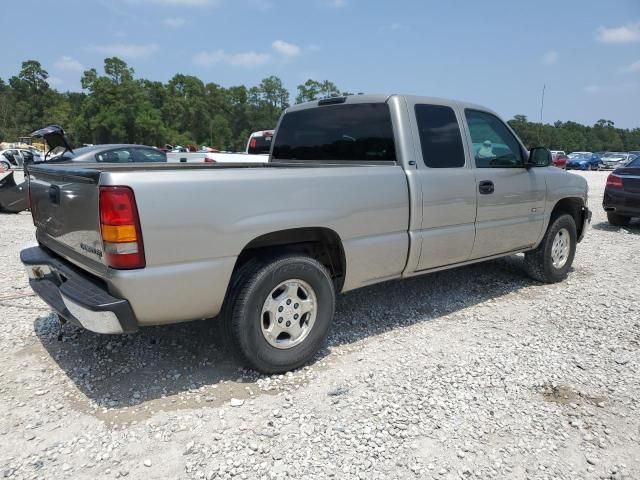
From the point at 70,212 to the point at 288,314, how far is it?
5.06 ft

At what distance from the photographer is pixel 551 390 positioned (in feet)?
10.4

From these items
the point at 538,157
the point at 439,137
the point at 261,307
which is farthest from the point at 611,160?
the point at 261,307

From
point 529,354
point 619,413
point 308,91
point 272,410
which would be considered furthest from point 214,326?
point 308,91

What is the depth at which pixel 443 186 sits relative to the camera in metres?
3.99

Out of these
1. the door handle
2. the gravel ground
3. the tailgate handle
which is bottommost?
the gravel ground

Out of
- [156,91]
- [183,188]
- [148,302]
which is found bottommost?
[148,302]

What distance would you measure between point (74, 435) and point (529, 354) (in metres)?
3.18

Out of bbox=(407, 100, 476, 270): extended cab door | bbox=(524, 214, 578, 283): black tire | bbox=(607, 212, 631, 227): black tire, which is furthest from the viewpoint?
bbox=(607, 212, 631, 227): black tire

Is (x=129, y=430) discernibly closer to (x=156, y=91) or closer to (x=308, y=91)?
Result: (x=156, y=91)

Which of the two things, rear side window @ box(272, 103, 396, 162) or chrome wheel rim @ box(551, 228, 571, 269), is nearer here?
rear side window @ box(272, 103, 396, 162)

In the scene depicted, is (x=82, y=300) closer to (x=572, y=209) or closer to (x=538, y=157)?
(x=538, y=157)

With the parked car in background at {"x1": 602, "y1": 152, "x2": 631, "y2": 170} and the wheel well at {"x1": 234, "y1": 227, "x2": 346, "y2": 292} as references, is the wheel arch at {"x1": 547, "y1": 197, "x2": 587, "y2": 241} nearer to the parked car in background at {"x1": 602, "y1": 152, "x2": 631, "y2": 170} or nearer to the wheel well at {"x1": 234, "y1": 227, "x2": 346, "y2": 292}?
the wheel well at {"x1": 234, "y1": 227, "x2": 346, "y2": 292}

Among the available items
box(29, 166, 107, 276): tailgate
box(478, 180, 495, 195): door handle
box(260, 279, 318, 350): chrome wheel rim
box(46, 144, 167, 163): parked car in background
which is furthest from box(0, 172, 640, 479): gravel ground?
box(46, 144, 167, 163): parked car in background

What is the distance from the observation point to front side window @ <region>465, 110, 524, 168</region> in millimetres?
4492
